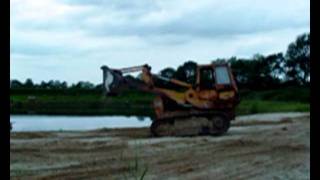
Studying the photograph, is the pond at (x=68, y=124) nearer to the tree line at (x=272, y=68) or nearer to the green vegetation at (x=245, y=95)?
the green vegetation at (x=245, y=95)

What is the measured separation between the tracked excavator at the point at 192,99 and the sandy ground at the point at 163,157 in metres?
0.62

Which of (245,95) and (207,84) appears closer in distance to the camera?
(207,84)

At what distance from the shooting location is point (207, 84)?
21828 mm

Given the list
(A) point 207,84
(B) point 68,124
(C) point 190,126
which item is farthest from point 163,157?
(B) point 68,124

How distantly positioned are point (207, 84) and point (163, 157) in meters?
7.05

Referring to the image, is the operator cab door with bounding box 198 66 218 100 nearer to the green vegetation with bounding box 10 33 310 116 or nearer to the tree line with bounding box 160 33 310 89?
the green vegetation with bounding box 10 33 310 116

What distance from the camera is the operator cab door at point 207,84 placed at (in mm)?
21438

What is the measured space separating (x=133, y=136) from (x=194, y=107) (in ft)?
7.63

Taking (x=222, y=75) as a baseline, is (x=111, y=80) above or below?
below

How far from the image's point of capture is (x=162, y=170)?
41.2 ft

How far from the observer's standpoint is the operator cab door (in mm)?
21438

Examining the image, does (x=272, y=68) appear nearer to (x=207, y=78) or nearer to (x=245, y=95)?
(x=245, y=95)

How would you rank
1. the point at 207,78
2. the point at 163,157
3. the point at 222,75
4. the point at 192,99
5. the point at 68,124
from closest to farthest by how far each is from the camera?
1. the point at 163,157
2. the point at 222,75
3. the point at 192,99
4. the point at 207,78
5. the point at 68,124
